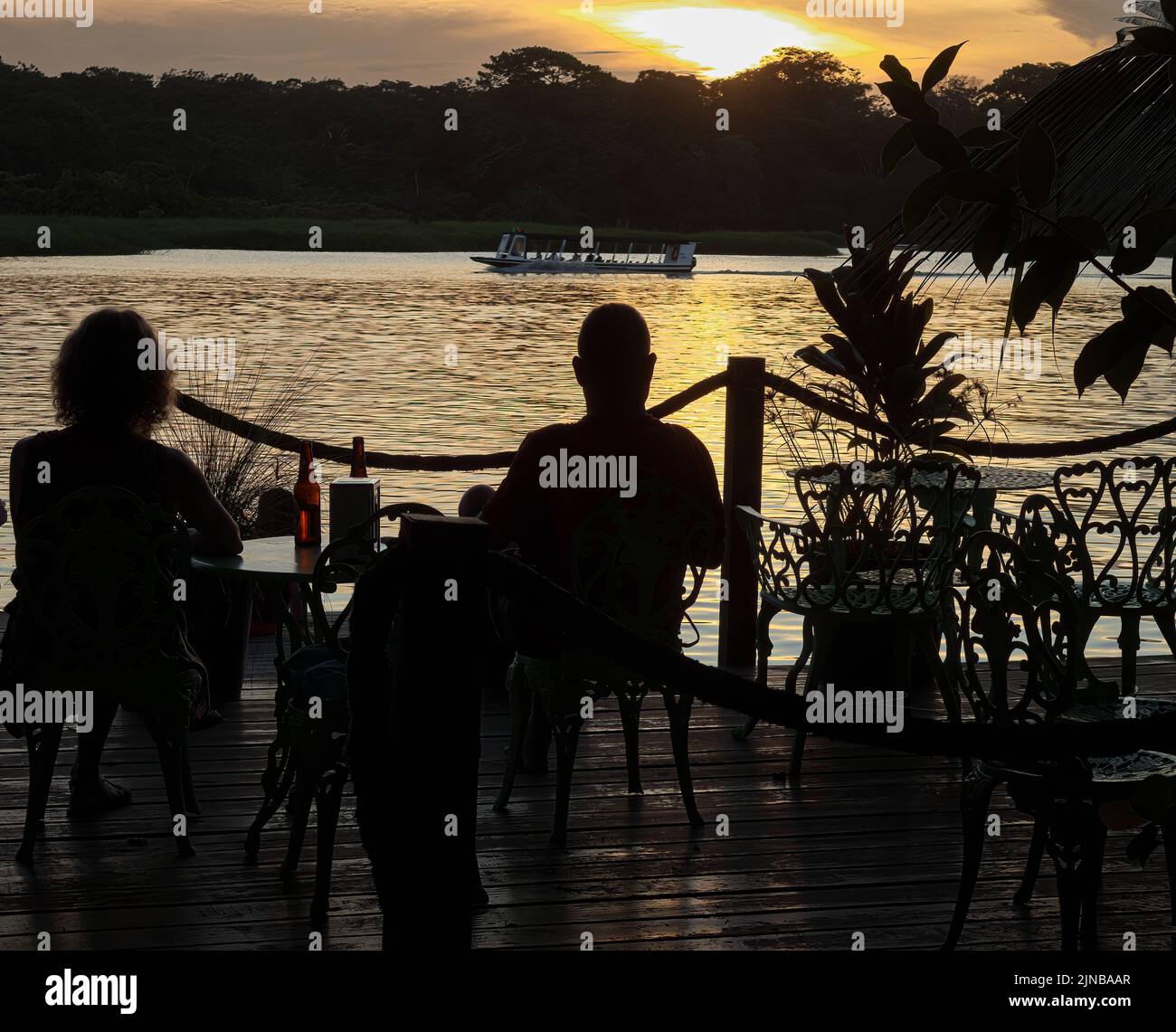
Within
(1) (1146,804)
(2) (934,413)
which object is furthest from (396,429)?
(1) (1146,804)

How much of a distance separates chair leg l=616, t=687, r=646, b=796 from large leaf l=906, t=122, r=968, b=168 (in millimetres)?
2464

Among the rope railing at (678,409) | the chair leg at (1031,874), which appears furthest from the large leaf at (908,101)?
the rope railing at (678,409)

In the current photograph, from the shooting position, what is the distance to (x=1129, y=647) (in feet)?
15.7

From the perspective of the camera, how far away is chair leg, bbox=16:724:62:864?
348cm

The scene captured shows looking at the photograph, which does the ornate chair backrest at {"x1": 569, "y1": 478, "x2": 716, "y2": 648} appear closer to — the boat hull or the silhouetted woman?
the silhouetted woman

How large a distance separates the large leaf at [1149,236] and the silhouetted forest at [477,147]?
155 ft

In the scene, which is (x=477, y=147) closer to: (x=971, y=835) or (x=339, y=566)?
(x=339, y=566)

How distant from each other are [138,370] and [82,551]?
510 millimetres

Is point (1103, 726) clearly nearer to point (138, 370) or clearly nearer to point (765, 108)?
point (138, 370)

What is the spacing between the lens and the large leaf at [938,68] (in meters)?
1.46

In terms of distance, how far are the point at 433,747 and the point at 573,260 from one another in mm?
63444

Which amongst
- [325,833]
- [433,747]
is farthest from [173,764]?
[433,747]

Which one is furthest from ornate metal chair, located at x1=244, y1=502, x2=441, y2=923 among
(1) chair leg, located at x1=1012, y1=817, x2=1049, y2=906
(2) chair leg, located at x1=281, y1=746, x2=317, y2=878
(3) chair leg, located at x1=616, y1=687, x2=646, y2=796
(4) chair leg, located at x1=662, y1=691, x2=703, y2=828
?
(1) chair leg, located at x1=1012, y1=817, x2=1049, y2=906

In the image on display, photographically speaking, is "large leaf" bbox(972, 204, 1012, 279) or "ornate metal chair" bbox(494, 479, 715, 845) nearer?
"large leaf" bbox(972, 204, 1012, 279)
